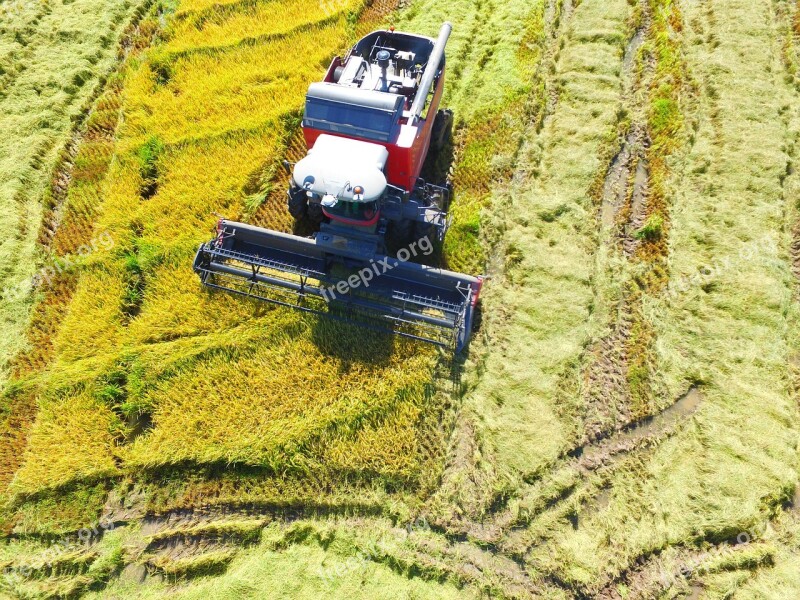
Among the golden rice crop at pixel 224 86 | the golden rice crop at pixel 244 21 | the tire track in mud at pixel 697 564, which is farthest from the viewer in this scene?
the golden rice crop at pixel 244 21

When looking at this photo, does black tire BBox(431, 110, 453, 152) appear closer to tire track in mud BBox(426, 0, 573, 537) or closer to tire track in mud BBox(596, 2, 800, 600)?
tire track in mud BBox(426, 0, 573, 537)

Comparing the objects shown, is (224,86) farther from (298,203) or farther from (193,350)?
(193,350)

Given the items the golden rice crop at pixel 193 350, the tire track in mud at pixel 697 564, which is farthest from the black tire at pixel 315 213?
the tire track in mud at pixel 697 564

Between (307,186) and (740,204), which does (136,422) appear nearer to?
(307,186)

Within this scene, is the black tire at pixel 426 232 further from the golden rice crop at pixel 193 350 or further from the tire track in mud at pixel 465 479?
the golden rice crop at pixel 193 350

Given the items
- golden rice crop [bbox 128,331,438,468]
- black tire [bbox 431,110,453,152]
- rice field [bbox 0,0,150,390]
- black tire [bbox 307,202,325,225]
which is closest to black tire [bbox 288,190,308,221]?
black tire [bbox 307,202,325,225]

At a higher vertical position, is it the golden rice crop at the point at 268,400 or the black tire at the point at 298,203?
the black tire at the point at 298,203
